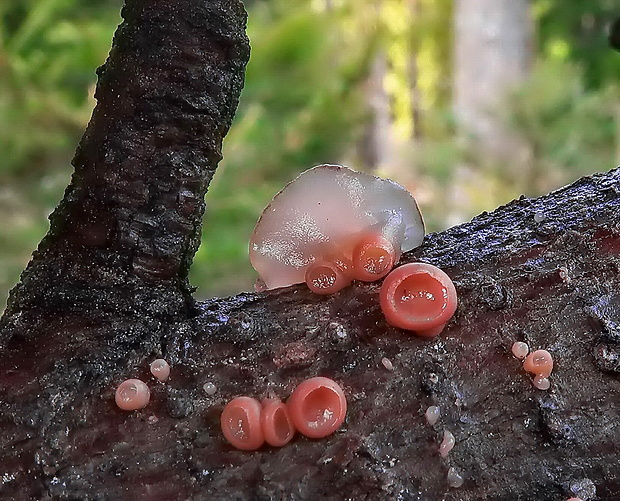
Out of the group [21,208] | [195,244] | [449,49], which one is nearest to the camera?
[195,244]

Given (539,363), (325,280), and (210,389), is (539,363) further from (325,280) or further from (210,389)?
(210,389)

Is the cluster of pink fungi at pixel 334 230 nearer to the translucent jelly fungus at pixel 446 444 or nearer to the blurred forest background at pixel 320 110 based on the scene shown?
the translucent jelly fungus at pixel 446 444

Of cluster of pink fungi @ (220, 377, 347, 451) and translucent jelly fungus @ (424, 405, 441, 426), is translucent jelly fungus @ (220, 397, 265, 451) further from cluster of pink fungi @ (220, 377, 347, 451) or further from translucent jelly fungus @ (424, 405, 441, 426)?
translucent jelly fungus @ (424, 405, 441, 426)

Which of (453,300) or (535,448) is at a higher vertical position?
(453,300)

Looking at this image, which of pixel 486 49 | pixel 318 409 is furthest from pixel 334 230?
pixel 486 49

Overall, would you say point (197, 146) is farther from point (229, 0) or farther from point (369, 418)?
point (369, 418)

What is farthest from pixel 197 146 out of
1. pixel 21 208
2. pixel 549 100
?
pixel 549 100

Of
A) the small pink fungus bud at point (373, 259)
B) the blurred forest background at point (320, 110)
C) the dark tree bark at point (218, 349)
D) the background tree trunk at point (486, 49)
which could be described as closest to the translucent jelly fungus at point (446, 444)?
the dark tree bark at point (218, 349)
